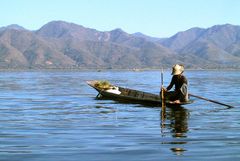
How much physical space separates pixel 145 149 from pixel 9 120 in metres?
9.97

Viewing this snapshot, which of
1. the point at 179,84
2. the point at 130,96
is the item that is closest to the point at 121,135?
the point at 179,84

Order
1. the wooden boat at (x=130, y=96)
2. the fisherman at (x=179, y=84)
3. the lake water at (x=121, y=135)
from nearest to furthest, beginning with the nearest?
the lake water at (x=121, y=135)
the fisherman at (x=179, y=84)
the wooden boat at (x=130, y=96)

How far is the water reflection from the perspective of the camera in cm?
1440

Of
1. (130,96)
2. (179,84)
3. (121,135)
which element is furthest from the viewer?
(130,96)

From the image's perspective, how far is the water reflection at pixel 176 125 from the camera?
47.2ft

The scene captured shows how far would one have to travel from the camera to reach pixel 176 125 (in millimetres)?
19562

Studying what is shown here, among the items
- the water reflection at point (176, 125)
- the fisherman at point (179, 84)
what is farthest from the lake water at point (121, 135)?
the fisherman at point (179, 84)

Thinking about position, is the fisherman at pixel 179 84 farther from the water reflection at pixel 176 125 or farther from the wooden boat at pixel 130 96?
the water reflection at pixel 176 125

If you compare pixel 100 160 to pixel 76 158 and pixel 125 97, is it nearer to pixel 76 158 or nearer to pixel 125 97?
pixel 76 158

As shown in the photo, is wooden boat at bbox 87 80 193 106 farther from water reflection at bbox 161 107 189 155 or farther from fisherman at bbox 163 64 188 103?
water reflection at bbox 161 107 189 155

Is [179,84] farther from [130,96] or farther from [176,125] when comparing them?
[130,96]

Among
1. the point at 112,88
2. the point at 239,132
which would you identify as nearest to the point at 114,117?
the point at 239,132

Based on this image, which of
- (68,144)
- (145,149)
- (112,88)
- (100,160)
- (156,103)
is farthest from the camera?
(112,88)

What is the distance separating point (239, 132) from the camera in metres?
17.2
